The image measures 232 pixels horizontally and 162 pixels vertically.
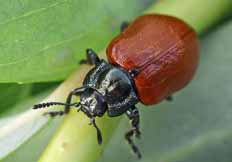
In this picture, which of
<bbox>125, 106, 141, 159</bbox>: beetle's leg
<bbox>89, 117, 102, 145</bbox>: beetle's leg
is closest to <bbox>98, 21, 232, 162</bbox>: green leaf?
<bbox>125, 106, 141, 159</bbox>: beetle's leg

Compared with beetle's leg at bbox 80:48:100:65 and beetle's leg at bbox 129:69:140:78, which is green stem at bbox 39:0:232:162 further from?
beetle's leg at bbox 129:69:140:78

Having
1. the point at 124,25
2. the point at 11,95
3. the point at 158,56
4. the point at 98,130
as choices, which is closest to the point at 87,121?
the point at 98,130

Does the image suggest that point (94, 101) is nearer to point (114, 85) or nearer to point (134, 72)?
point (114, 85)

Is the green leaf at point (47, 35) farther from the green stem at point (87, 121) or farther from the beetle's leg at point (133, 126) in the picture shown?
the beetle's leg at point (133, 126)

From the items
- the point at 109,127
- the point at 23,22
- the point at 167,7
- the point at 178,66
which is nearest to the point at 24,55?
the point at 23,22

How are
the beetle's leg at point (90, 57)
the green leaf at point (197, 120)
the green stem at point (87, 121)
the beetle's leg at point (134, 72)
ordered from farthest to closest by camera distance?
the beetle's leg at point (134, 72)
the green leaf at point (197, 120)
the beetle's leg at point (90, 57)
the green stem at point (87, 121)

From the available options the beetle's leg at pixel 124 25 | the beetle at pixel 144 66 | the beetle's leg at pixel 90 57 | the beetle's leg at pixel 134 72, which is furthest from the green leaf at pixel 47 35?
the beetle's leg at pixel 134 72
